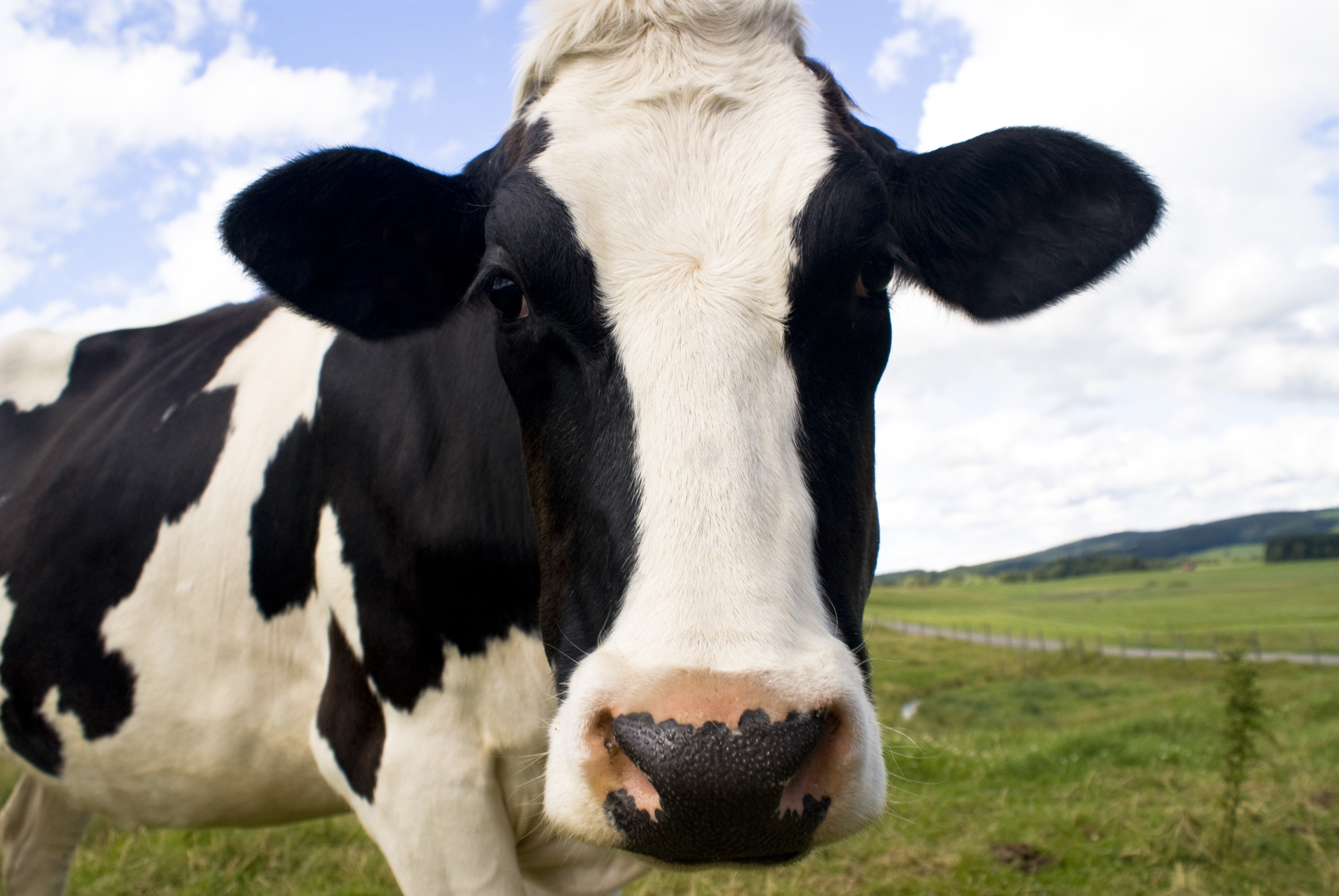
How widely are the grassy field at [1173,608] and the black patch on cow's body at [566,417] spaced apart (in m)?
34.6

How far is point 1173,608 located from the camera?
6600cm

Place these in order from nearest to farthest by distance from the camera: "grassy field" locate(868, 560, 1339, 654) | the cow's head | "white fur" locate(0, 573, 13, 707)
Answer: the cow's head → "white fur" locate(0, 573, 13, 707) → "grassy field" locate(868, 560, 1339, 654)

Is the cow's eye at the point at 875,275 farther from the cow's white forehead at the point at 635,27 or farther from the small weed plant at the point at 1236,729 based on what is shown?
the small weed plant at the point at 1236,729

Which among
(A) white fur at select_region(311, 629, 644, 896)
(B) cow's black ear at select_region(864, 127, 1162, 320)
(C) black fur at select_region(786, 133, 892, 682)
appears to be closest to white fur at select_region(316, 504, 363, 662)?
(A) white fur at select_region(311, 629, 644, 896)

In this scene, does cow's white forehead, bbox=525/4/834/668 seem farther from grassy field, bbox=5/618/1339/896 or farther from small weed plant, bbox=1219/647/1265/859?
small weed plant, bbox=1219/647/1265/859

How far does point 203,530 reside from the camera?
3357mm

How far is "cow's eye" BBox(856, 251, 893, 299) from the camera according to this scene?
2.16 m

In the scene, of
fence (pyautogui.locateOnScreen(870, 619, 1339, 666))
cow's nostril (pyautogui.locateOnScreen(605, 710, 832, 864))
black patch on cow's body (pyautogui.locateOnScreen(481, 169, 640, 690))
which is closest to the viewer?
cow's nostril (pyautogui.locateOnScreen(605, 710, 832, 864))

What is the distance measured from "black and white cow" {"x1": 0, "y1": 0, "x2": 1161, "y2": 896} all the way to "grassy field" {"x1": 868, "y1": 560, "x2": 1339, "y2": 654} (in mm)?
33672

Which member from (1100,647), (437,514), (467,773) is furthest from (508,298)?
(1100,647)

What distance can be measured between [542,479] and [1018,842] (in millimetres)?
5249

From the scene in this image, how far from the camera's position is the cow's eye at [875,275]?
2.16m

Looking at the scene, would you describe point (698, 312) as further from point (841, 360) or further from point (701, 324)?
point (841, 360)

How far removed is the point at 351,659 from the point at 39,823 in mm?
2881
